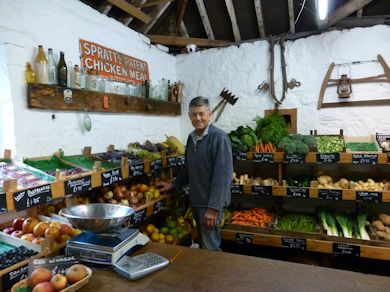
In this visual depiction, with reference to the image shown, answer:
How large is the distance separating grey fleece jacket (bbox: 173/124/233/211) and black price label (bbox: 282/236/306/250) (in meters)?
0.99

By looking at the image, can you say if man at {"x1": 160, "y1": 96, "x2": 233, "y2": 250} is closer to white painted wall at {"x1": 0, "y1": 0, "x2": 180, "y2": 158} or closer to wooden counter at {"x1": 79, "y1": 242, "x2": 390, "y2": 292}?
wooden counter at {"x1": 79, "y1": 242, "x2": 390, "y2": 292}

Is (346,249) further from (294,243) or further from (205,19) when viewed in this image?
(205,19)

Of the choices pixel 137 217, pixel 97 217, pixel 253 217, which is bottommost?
pixel 253 217

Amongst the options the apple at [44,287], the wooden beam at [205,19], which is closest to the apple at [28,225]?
the apple at [44,287]

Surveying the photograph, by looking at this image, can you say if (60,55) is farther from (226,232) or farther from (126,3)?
(226,232)

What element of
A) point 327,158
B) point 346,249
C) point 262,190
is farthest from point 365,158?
point 262,190

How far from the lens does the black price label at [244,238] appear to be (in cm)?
323

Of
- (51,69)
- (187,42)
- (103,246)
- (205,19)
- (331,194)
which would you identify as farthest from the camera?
(187,42)

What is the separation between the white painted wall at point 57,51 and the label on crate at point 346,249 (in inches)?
98.1

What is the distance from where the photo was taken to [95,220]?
54.6 inches

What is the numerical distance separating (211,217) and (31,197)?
136cm

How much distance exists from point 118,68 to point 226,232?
7.32 ft

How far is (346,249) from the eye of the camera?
112 inches

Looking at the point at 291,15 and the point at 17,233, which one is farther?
the point at 291,15
